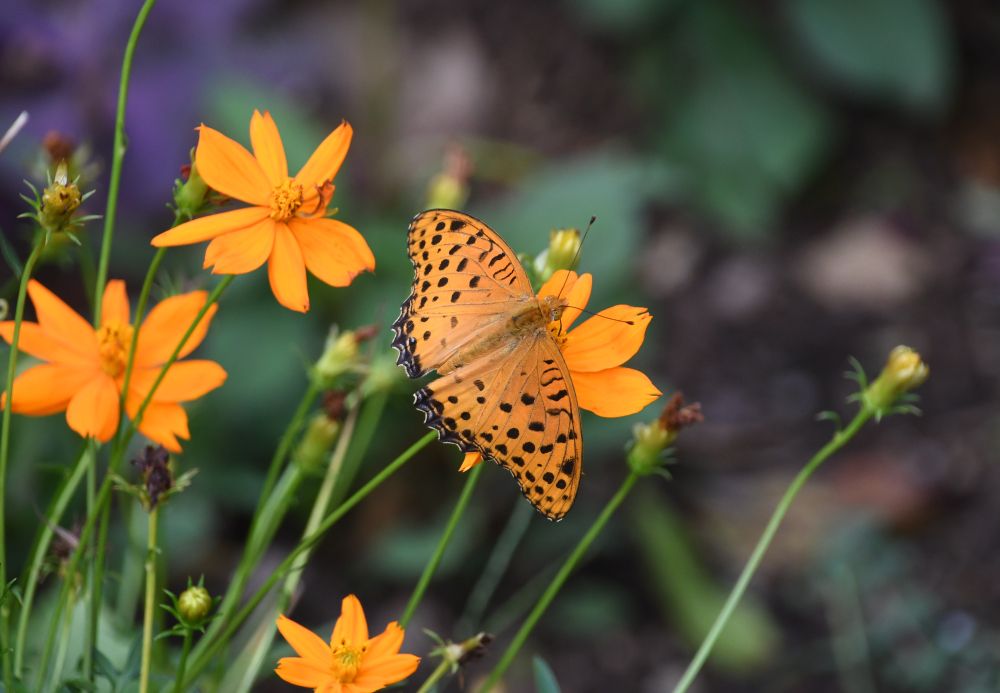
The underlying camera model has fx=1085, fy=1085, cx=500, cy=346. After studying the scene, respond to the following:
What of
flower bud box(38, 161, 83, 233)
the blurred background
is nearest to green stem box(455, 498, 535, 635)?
the blurred background

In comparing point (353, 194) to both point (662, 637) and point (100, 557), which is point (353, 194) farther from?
point (100, 557)

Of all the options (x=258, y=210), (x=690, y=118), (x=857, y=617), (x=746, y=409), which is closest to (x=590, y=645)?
(x=857, y=617)

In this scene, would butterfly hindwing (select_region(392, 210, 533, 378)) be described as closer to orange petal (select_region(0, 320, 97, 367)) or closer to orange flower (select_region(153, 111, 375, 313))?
orange flower (select_region(153, 111, 375, 313))

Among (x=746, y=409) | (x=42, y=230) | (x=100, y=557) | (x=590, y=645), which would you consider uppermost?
(x=746, y=409)

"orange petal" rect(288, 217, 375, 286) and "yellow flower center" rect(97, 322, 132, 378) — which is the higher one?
"orange petal" rect(288, 217, 375, 286)

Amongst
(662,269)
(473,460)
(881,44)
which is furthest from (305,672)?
(881,44)

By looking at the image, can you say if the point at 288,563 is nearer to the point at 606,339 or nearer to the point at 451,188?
the point at 606,339
